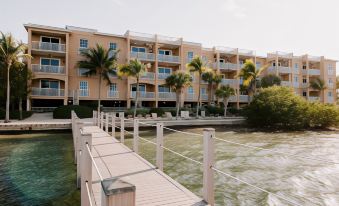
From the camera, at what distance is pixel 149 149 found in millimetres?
14609

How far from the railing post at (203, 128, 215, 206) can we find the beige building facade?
3002 cm

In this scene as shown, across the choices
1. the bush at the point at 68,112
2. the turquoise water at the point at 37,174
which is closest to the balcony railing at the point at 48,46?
the bush at the point at 68,112

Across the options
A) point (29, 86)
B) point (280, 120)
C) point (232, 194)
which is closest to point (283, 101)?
point (280, 120)

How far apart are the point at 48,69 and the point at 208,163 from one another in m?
31.2

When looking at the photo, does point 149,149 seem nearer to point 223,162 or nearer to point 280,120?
point 223,162

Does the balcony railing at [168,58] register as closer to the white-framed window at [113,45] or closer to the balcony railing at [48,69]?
the white-framed window at [113,45]

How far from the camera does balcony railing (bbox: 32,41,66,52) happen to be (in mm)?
30422

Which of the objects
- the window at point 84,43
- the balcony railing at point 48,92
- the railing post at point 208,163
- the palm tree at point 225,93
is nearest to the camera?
the railing post at point 208,163

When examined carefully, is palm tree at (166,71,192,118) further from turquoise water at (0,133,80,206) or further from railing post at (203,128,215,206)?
railing post at (203,128,215,206)

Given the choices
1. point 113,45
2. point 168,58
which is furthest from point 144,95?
point 113,45

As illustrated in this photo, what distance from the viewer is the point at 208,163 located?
443 centimetres

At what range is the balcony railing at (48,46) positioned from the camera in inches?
1198

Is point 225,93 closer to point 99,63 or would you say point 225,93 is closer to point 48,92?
point 99,63

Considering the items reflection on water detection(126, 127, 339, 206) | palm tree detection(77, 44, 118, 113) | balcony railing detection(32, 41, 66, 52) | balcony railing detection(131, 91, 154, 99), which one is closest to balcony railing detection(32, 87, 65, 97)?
palm tree detection(77, 44, 118, 113)
